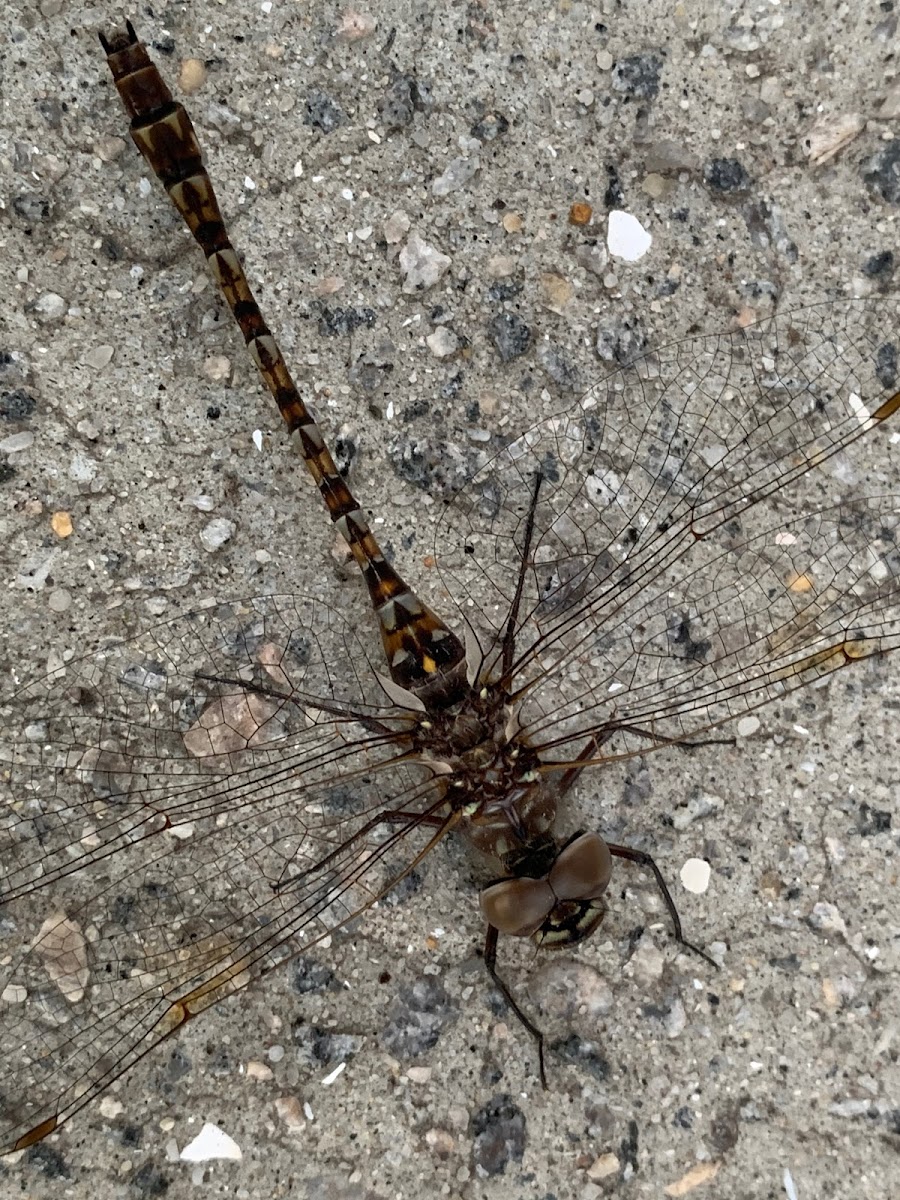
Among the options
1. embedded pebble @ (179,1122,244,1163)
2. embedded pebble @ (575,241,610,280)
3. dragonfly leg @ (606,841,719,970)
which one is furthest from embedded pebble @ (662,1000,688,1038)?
embedded pebble @ (575,241,610,280)

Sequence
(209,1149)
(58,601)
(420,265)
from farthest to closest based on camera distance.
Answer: (420,265) → (58,601) → (209,1149)

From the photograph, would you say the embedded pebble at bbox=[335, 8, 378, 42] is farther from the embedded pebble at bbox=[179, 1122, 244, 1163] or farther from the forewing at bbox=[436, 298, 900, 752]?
the embedded pebble at bbox=[179, 1122, 244, 1163]

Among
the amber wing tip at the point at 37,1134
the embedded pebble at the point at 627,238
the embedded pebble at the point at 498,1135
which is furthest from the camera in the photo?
the embedded pebble at the point at 627,238

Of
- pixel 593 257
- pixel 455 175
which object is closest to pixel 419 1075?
pixel 593 257

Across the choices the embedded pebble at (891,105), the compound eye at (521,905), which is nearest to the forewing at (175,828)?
the compound eye at (521,905)

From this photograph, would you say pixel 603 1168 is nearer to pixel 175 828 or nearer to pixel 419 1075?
pixel 419 1075

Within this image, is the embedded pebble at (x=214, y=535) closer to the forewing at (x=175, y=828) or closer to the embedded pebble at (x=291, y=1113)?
the forewing at (x=175, y=828)

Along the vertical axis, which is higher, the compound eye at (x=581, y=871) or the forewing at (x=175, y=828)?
the forewing at (x=175, y=828)
